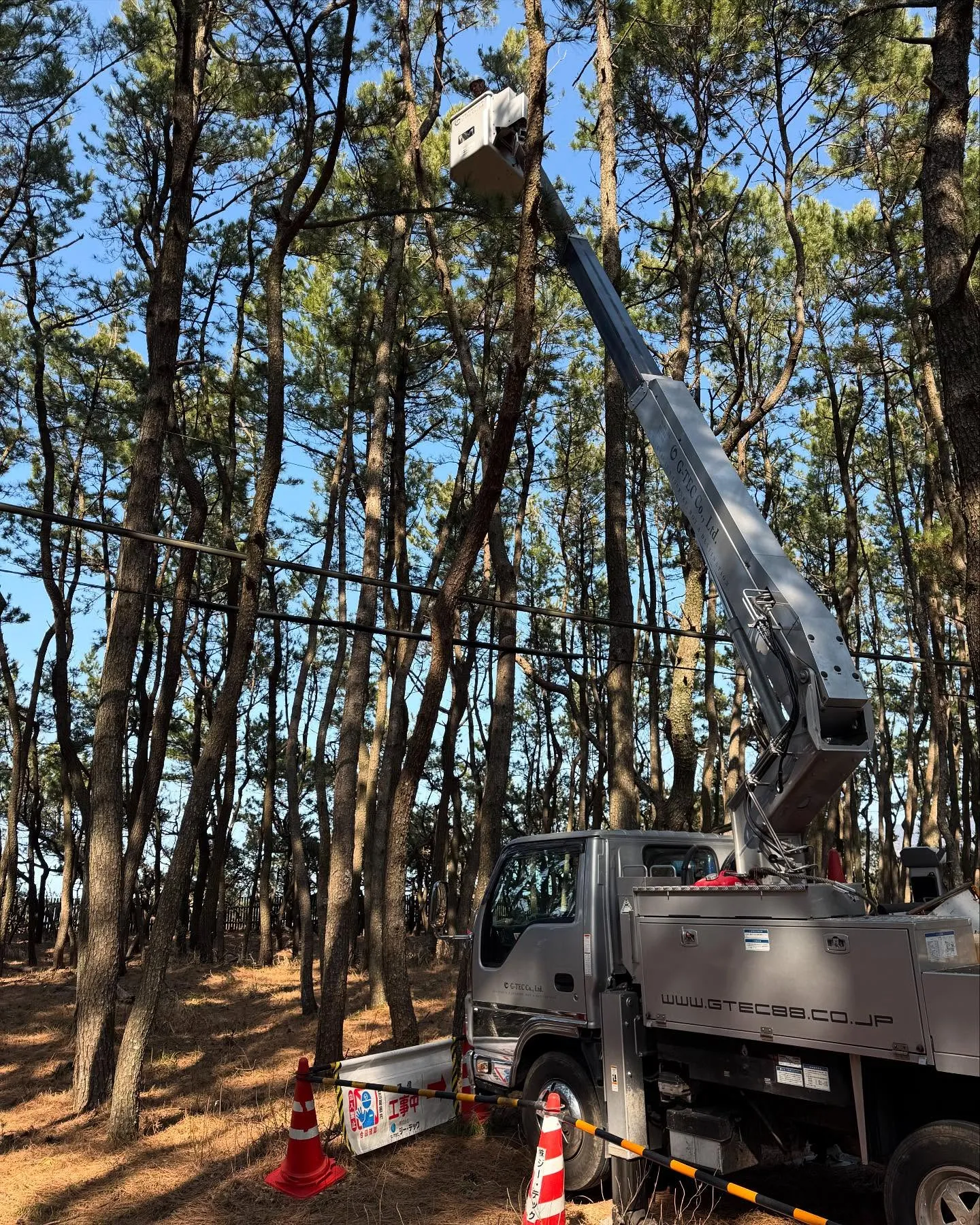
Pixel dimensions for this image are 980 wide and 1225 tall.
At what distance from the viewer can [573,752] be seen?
33500 mm

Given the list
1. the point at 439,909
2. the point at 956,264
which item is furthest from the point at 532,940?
the point at 439,909

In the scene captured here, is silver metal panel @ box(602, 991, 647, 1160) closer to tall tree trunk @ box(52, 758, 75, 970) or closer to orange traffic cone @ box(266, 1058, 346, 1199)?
orange traffic cone @ box(266, 1058, 346, 1199)

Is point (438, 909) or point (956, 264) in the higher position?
point (956, 264)

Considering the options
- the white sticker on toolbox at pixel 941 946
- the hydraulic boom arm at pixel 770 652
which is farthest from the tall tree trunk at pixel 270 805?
the white sticker on toolbox at pixel 941 946

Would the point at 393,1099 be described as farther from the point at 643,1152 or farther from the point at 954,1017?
the point at 954,1017

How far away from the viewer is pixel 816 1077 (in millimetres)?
4309

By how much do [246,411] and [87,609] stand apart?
8128 mm

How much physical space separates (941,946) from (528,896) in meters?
3.08

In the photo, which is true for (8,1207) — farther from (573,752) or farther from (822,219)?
(573,752)

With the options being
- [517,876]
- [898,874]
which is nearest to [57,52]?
[517,876]

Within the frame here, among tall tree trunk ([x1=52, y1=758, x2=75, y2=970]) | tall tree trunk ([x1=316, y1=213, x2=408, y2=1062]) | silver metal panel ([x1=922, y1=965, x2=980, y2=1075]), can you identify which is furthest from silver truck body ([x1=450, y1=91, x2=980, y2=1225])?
tall tree trunk ([x1=52, y1=758, x2=75, y2=970])

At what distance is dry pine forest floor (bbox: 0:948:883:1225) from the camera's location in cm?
546

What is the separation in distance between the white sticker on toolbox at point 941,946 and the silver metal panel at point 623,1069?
188 cm

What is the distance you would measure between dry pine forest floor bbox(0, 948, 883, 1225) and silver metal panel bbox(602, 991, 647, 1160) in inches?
18.5
